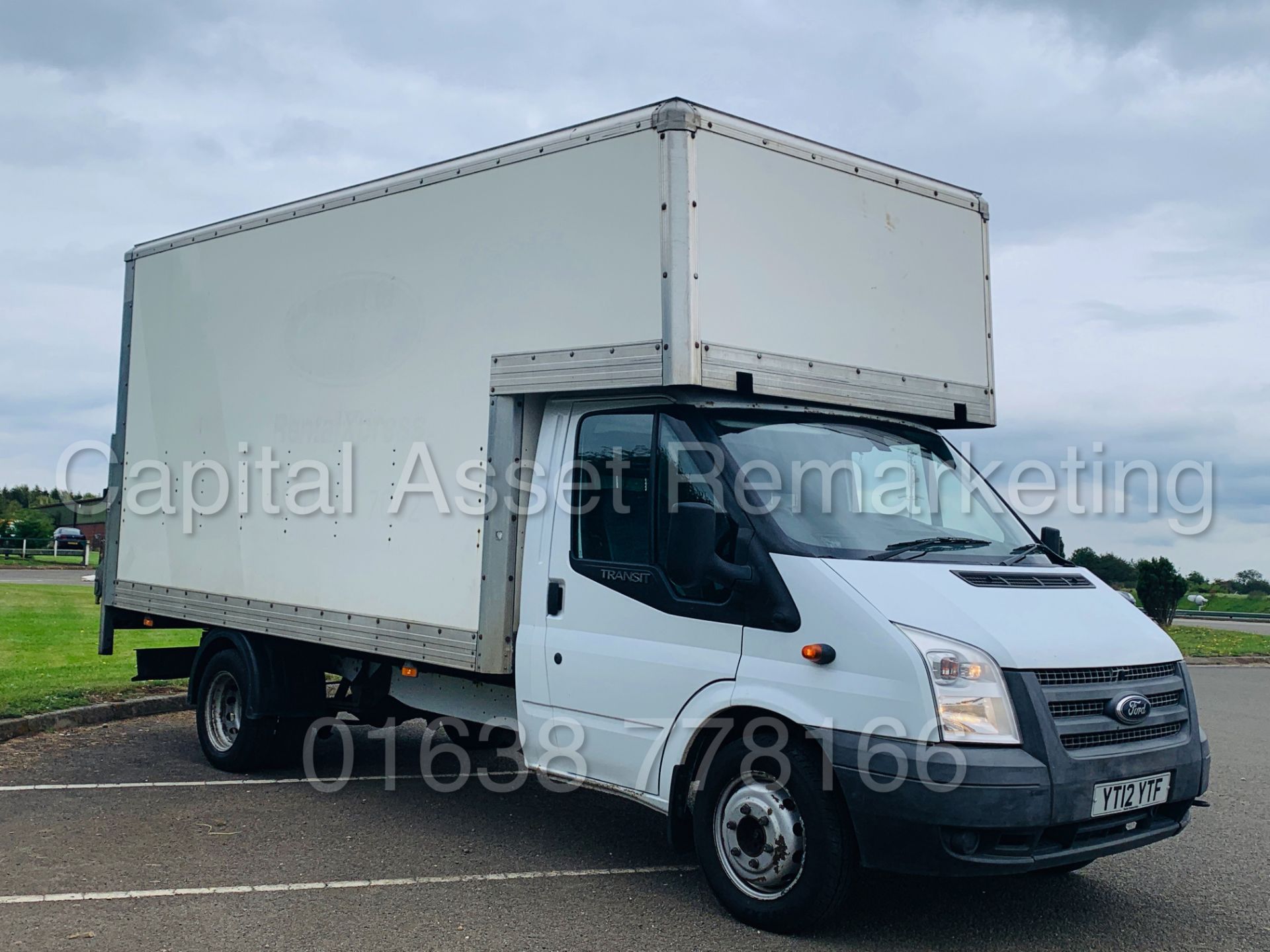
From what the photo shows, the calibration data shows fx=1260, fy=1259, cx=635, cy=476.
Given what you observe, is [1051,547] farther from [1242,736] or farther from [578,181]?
[1242,736]

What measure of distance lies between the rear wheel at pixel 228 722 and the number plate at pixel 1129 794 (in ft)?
18.5

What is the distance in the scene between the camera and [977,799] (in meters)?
4.85

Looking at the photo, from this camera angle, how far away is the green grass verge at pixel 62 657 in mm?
11234

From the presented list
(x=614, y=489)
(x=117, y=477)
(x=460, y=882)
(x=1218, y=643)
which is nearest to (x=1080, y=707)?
(x=614, y=489)

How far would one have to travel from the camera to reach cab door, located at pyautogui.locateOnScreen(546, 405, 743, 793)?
5719 mm

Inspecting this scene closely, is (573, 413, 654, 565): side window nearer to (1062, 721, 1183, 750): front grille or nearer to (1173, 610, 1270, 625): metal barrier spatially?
(1062, 721, 1183, 750): front grille

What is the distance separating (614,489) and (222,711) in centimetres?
443

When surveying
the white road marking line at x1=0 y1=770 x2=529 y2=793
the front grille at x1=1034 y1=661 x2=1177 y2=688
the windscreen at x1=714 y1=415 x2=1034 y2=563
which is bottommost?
the white road marking line at x1=0 y1=770 x2=529 y2=793

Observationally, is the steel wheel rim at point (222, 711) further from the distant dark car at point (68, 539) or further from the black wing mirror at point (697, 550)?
the distant dark car at point (68, 539)

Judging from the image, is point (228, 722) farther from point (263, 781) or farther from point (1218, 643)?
point (1218, 643)

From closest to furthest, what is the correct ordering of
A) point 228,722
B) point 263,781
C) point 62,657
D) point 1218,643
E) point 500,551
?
point 500,551 → point 263,781 → point 228,722 → point 62,657 → point 1218,643

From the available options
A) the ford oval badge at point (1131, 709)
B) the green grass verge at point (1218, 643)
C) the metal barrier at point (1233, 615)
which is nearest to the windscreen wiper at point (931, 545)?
the ford oval badge at point (1131, 709)

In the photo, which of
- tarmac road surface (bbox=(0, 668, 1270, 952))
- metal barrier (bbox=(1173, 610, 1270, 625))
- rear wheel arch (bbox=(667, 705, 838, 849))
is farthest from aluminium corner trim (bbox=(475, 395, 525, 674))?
metal barrier (bbox=(1173, 610, 1270, 625))

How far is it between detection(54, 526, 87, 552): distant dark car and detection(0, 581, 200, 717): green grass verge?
33.3 m
